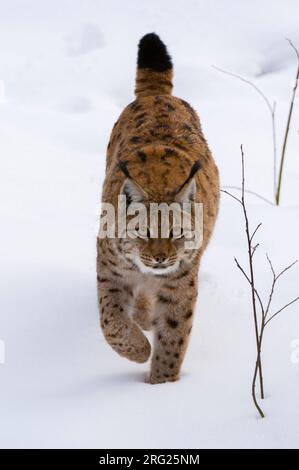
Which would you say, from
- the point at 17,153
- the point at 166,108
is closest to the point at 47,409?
the point at 166,108

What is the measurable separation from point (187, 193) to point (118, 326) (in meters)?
0.80

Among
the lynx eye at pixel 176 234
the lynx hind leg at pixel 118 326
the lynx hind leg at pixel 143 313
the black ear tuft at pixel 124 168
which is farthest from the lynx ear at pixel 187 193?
the lynx hind leg at pixel 143 313

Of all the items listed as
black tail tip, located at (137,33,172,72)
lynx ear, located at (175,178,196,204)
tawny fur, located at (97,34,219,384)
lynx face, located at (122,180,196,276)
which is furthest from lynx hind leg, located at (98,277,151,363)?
black tail tip, located at (137,33,172,72)

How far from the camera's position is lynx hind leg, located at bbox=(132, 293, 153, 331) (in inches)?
172

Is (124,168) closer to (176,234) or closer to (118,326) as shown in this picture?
(176,234)

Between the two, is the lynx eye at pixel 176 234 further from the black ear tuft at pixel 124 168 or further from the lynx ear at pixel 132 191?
the black ear tuft at pixel 124 168

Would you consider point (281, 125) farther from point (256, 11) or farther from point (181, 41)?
point (256, 11)

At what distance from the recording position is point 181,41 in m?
9.62

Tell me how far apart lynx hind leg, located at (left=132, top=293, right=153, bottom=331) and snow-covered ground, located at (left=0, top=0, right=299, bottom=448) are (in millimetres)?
236

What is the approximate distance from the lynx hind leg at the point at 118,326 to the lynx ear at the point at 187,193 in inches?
24.8

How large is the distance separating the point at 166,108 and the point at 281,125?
346 cm

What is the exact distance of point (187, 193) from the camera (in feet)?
11.0

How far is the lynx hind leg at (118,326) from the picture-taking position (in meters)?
3.75

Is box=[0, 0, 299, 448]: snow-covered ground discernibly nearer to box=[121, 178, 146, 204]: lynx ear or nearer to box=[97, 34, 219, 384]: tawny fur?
box=[97, 34, 219, 384]: tawny fur
